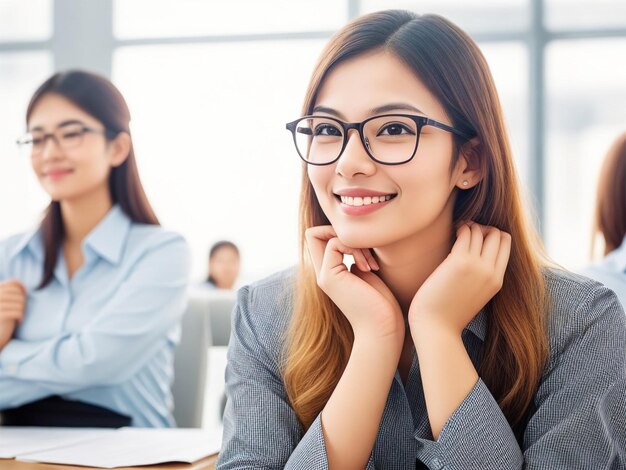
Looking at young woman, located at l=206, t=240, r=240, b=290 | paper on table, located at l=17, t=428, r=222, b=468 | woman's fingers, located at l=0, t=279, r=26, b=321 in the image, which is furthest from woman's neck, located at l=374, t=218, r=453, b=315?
young woman, located at l=206, t=240, r=240, b=290

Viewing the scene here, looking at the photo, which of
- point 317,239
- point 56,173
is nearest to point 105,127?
point 56,173

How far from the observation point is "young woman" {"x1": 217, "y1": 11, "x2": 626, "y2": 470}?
52.4 inches

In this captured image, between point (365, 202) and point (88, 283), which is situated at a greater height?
point (365, 202)

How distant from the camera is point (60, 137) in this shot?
2.46m

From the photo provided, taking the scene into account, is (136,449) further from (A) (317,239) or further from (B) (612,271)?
(B) (612,271)

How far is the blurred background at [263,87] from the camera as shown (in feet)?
21.2

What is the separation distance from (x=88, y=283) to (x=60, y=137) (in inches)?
18.2

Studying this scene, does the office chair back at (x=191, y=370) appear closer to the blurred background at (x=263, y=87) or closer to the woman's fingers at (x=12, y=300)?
the woman's fingers at (x=12, y=300)

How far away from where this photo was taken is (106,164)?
8.38 ft

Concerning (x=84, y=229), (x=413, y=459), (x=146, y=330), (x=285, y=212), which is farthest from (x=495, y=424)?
(x=285, y=212)

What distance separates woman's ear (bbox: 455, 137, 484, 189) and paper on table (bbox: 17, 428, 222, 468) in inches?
28.7

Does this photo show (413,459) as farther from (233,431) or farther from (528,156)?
(528,156)

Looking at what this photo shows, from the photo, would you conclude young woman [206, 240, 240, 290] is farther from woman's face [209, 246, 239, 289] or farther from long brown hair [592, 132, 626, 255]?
long brown hair [592, 132, 626, 255]

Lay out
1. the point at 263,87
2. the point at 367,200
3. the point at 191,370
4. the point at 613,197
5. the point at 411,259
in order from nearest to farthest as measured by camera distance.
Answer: the point at 367,200 < the point at 411,259 < the point at 191,370 < the point at 613,197 < the point at 263,87
